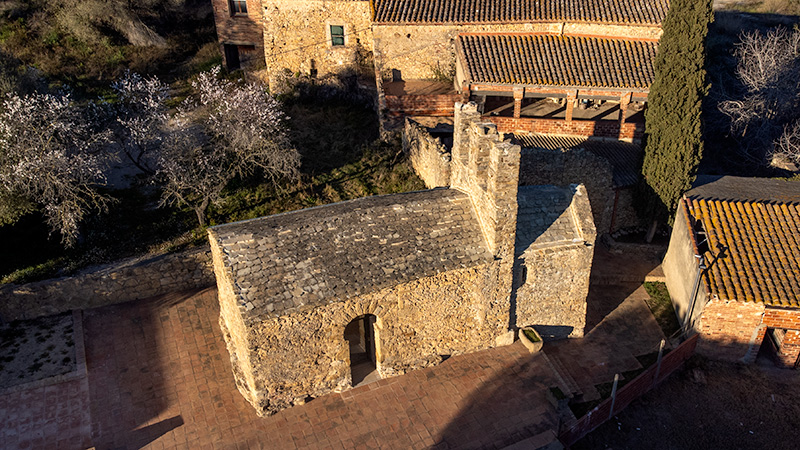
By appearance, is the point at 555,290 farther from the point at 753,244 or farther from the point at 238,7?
the point at 238,7

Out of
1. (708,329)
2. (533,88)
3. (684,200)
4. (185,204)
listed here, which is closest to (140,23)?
(185,204)

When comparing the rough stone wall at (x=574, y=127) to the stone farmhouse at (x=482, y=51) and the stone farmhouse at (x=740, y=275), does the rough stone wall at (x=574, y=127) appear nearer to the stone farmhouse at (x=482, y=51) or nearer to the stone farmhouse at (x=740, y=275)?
the stone farmhouse at (x=482, y=51)

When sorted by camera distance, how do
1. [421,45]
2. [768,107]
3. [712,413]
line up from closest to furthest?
[712,413], [421,45], [768,107]

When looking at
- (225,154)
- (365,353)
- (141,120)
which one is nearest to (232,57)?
(225,154)

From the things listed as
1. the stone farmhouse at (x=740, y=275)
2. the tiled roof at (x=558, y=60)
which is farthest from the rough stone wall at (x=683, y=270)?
the tiled roof at (x=558, y=60)

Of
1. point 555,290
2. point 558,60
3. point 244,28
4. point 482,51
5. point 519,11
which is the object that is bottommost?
point 555,290

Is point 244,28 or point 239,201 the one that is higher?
point 244,28
